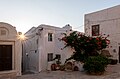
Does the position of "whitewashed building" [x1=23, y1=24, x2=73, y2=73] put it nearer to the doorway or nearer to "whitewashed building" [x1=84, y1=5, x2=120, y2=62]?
"whitewashed building" [x1=84, y1=5, x2=120, y2=62]

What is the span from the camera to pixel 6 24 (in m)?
13.4

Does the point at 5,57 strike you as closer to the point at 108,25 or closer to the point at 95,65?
the point at 95,65

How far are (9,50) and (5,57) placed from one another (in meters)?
0.62

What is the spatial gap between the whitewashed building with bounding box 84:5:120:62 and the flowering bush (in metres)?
4.19

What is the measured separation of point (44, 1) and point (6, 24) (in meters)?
3.54

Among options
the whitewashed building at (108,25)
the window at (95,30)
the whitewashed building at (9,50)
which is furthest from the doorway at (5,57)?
the window at (95,30)

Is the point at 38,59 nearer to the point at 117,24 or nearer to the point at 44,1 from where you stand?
the point at 44,1

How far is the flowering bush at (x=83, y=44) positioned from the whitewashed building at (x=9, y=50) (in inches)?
179

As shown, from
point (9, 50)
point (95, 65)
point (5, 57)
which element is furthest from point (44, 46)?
point (95, 65)

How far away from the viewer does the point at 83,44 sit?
14906 millimetres

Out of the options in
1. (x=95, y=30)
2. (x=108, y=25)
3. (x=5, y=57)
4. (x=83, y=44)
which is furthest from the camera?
(x=95, y=30)

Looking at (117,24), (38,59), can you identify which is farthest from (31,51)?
(117,24)

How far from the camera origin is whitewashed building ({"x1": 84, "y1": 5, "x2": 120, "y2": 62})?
19031 millimetres

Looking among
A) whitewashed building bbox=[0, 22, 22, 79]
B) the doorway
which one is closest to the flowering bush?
whitewashed building bbox=[0, 22, 22, 79]
